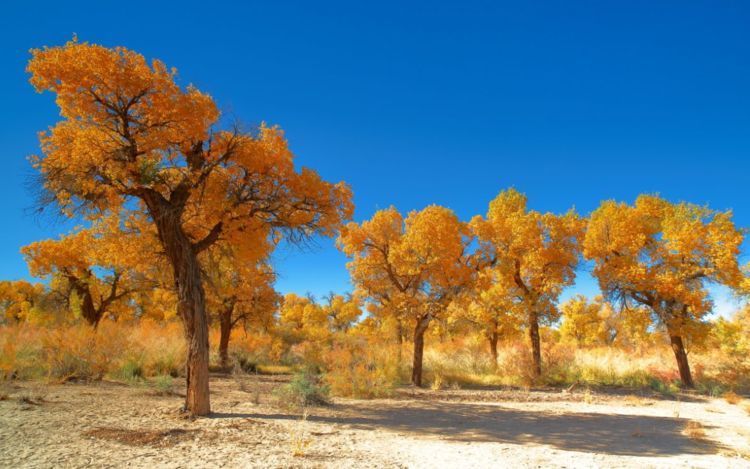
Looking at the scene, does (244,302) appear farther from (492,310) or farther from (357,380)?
(492,310)

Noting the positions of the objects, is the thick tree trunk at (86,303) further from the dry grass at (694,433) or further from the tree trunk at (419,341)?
the dry grass at (694,433)

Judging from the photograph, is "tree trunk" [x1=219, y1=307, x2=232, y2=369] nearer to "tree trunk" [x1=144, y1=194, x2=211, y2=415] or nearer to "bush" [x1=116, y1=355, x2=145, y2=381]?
"bush" [x1=116, y1=355, x2=145, y2=381]

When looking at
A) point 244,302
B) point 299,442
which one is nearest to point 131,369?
point 244,302

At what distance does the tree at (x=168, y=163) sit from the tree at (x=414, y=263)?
6.48 m

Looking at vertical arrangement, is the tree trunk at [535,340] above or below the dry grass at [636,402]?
above

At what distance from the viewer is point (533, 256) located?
16953mm

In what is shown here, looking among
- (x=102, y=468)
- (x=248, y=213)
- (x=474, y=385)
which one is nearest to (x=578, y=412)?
(x=474, y=385)

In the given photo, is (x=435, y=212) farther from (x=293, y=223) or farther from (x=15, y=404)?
(x=15, y=404)

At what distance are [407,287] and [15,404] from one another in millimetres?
12018

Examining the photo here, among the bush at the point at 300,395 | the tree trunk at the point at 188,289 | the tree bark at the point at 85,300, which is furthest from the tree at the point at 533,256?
the tree bark at the point at 85,300

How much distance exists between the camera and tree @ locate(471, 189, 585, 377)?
56.1ft

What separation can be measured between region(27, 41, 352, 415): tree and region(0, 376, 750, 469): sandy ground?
1.59 meters

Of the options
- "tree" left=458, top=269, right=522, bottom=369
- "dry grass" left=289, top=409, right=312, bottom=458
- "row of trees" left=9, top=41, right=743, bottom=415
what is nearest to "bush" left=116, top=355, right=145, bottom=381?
"row of trees" left=9, top=41, right=743, bottom=415

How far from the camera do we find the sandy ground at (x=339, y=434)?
5.04 metres
